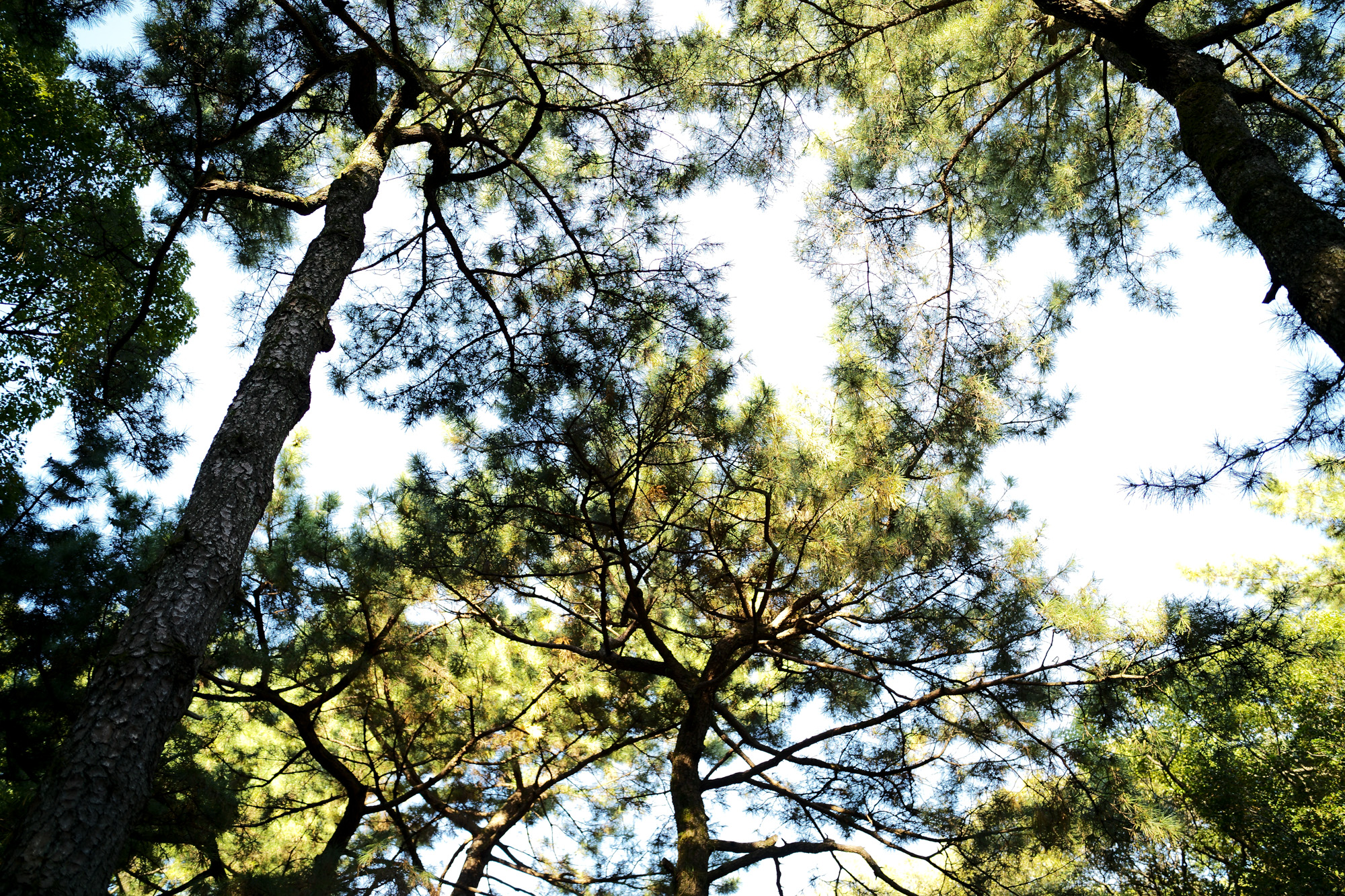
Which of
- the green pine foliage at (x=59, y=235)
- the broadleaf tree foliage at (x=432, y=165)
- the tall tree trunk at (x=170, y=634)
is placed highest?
the green pine foliage at (x=59, y=235)

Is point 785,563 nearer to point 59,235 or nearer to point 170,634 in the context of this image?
point 170,634

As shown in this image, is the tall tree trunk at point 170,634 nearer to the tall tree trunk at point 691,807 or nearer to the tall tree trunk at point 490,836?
the tall tree trunk at point 691,807

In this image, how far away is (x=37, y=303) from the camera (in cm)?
730

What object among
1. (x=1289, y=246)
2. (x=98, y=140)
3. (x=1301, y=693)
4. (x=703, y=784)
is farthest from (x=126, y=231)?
(x=1301, y=693)

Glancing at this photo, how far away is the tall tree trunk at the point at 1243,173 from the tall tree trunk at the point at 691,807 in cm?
337

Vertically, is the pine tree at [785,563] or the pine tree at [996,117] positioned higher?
the pine tree at [996,117]

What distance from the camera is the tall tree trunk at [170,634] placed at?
1778 mm

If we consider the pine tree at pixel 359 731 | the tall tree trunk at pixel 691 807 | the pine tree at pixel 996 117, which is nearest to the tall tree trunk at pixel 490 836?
the pine tree at pixel 359 731

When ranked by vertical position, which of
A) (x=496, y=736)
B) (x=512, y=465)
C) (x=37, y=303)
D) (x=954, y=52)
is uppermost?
(x=37, y=303)

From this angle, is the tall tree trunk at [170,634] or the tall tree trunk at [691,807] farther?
the tall tree trunk at [691,807]

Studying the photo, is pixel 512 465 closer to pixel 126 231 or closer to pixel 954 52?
pixel 954 52

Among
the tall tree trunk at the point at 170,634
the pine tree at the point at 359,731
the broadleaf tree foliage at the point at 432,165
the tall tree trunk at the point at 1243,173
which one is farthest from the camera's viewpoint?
the pine tree at the point at 359,731

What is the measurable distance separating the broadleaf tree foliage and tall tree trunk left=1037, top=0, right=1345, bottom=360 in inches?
90.0

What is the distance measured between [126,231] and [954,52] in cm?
648
